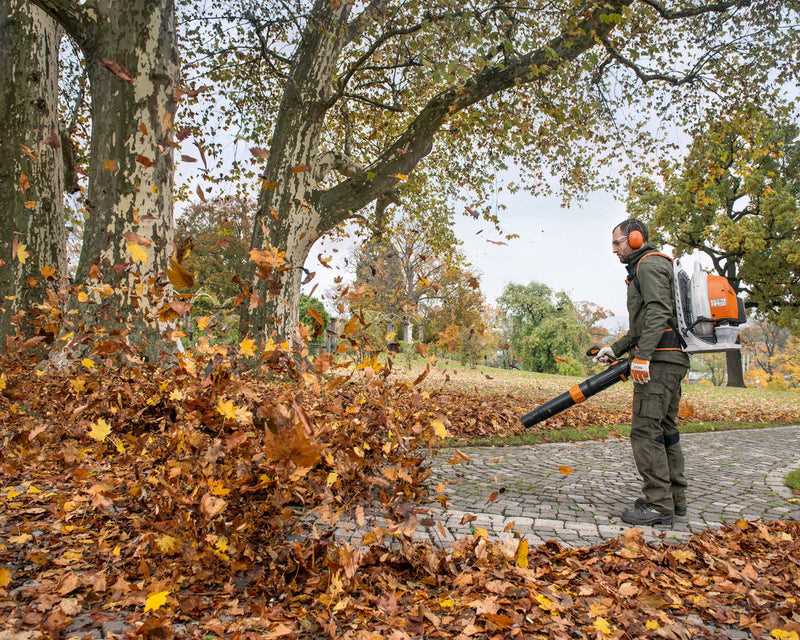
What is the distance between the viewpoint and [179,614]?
2604 mm

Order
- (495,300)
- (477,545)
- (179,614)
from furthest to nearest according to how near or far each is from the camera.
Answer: (495,300) → (477,545) → (179,614)

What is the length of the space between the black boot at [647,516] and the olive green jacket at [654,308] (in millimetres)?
1169

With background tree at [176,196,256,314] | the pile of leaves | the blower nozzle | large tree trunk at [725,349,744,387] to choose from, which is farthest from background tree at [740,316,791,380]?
the pile of leaves

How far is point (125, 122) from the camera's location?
7.39 meters

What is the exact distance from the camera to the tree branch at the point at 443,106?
1002cm

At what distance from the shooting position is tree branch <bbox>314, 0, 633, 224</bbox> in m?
10.0

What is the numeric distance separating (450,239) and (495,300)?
30204 mm

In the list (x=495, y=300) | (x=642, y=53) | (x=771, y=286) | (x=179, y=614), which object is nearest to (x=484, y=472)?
(x=179, y=614)

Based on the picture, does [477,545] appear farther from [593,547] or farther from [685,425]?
[685,425]

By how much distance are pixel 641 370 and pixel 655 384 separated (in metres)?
0.20

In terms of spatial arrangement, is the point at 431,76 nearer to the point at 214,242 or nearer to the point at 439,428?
the point at 439,428

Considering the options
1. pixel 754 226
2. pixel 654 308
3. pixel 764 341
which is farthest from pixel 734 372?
pixel 654 308

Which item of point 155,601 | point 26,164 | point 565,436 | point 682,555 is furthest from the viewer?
point 26,164

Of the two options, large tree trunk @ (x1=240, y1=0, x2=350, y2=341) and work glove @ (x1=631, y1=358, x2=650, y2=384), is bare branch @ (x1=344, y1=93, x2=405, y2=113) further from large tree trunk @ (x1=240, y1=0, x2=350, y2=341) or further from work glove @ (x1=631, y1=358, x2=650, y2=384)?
work glove @ (x1=631, y1=358, x2=650, y2=384)
